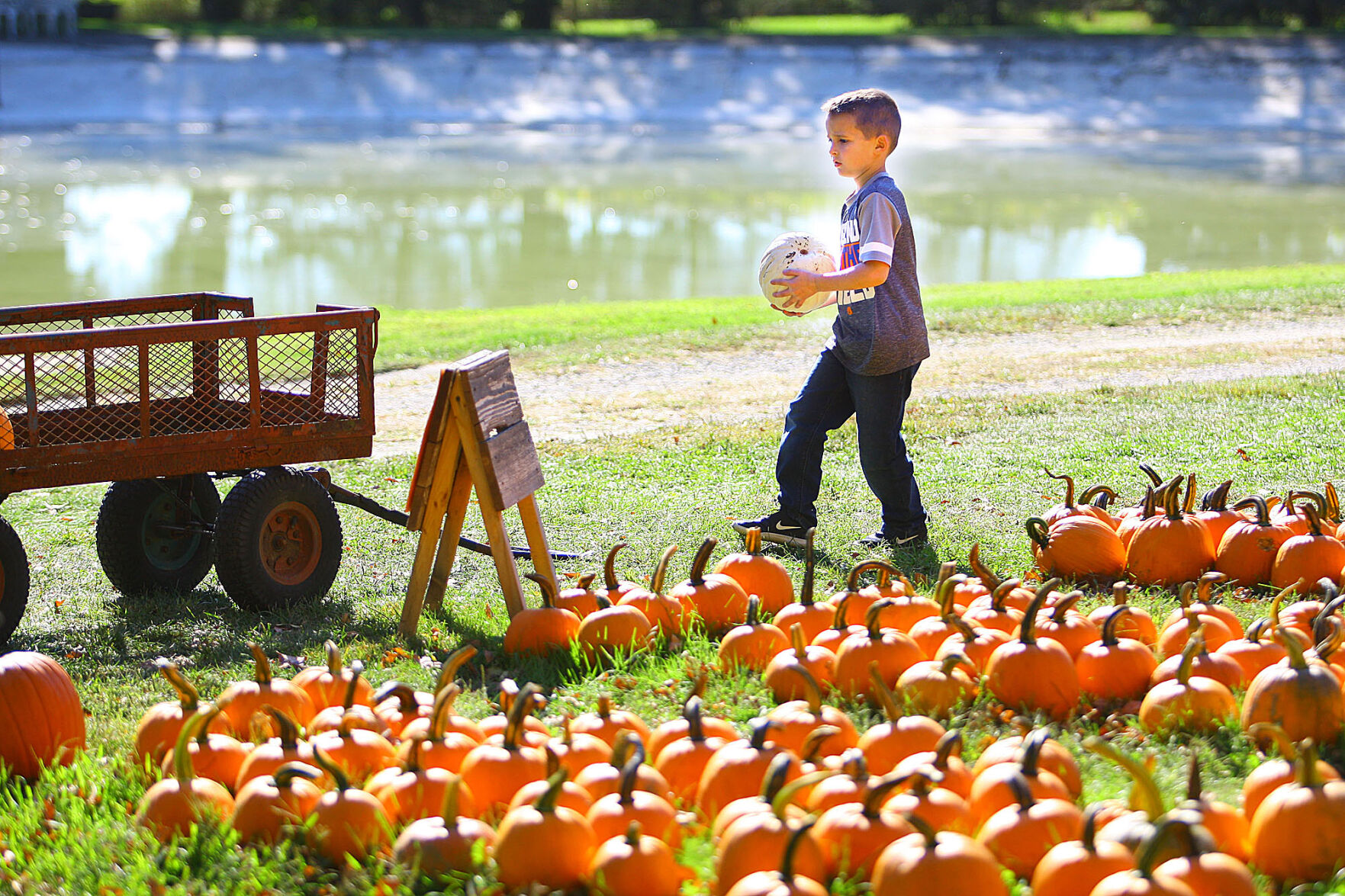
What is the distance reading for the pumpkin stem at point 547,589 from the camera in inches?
181

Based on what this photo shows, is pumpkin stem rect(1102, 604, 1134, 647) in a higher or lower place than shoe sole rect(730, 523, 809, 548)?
higher

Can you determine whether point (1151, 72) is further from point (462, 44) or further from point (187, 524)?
point (187, 524)

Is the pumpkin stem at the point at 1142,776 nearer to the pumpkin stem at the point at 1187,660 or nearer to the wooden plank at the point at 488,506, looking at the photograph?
the pumpkin stem at the point at 1187,660

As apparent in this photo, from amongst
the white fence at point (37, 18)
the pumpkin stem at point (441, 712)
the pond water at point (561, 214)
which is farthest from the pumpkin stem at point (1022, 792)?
the white fence at point (37, 18)

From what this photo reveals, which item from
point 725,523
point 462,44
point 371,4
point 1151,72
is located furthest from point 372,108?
point 725,523

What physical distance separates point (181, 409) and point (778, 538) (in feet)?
8.19

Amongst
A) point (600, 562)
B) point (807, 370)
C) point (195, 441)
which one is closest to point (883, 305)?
point (600, 562)

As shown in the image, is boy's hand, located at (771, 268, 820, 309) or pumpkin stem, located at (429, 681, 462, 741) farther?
boy's hand, located at (771, 268, 820, 309)

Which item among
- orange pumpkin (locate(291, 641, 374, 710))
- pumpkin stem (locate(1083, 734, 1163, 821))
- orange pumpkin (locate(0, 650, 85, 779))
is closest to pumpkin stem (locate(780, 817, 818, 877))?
pumpkin stem (locate(1083, 734, 1163, 821))

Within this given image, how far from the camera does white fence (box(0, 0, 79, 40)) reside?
164ft

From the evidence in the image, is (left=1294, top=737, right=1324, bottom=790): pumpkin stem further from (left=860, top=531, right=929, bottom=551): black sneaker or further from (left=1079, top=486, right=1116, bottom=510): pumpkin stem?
(left=860, top=531, right=929, bottom=551): black sneaker

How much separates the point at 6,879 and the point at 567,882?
4.51ft

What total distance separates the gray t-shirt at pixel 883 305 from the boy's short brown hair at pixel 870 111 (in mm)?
197

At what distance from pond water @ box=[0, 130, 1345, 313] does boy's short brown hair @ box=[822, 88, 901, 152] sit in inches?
462
